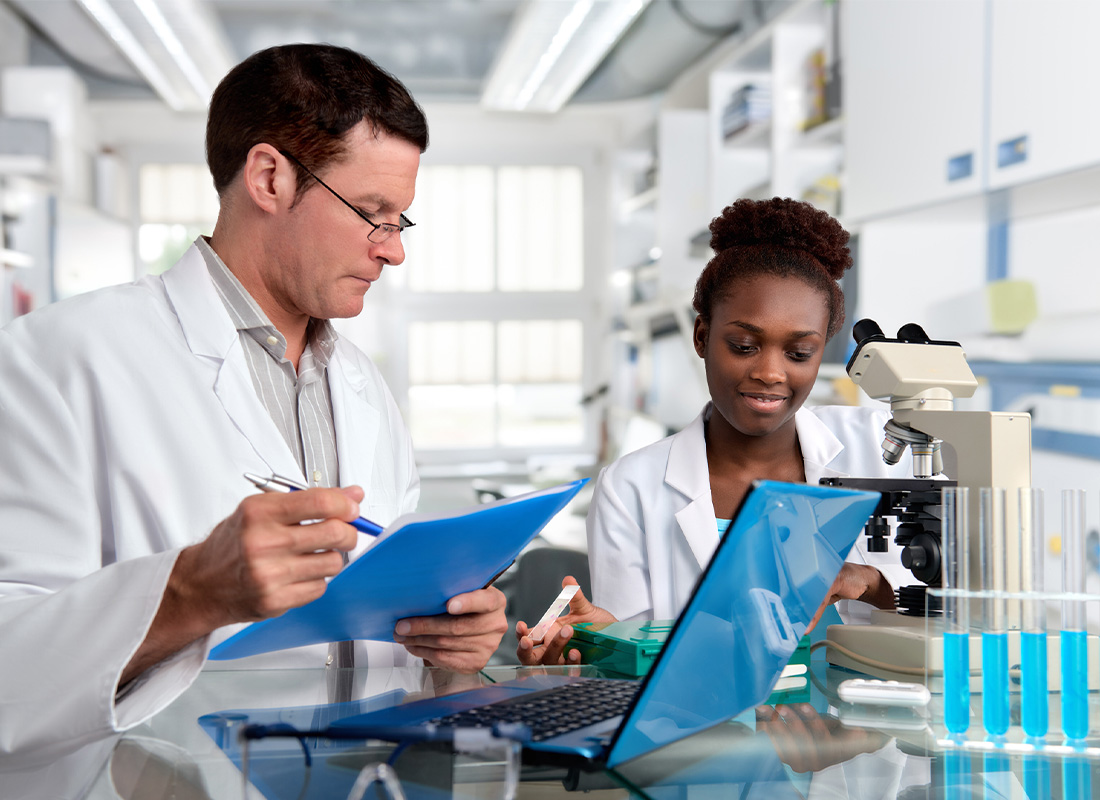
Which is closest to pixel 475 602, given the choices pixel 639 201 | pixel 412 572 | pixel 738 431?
pixel 412 572

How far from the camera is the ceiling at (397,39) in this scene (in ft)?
14.4

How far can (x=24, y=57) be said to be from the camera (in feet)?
16.4

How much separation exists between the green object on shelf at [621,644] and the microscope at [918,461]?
241 millimetres

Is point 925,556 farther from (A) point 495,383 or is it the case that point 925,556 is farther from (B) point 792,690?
(A) point 495,383

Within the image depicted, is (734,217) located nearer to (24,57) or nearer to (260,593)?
(260,593)

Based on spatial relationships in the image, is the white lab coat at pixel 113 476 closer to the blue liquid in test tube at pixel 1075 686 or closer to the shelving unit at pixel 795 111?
the blue liquid in test tube at pixel 1075 686

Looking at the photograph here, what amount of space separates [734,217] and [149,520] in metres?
1.09

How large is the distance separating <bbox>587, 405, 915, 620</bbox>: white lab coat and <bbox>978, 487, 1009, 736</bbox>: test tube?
2.02 feet

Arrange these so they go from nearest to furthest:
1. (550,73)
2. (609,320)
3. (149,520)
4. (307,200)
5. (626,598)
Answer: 1. (149,520)
2. (307,200)
3. (626,598)
4. (550,73)
5. (609,320)

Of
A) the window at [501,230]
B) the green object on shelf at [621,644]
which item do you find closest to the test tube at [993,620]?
the green object on shelf at [621,644]

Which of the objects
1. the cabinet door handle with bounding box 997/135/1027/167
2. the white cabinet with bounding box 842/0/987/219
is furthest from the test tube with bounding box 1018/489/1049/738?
the white cabinet with bounding box 842/0/987/219

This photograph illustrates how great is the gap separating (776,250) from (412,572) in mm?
994

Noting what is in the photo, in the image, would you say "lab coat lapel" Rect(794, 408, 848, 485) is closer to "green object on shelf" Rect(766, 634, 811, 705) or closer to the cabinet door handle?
"green object on shelf" Rect(766, 634, 811, 705)

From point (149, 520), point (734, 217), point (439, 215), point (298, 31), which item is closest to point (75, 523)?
point (149, 520)
